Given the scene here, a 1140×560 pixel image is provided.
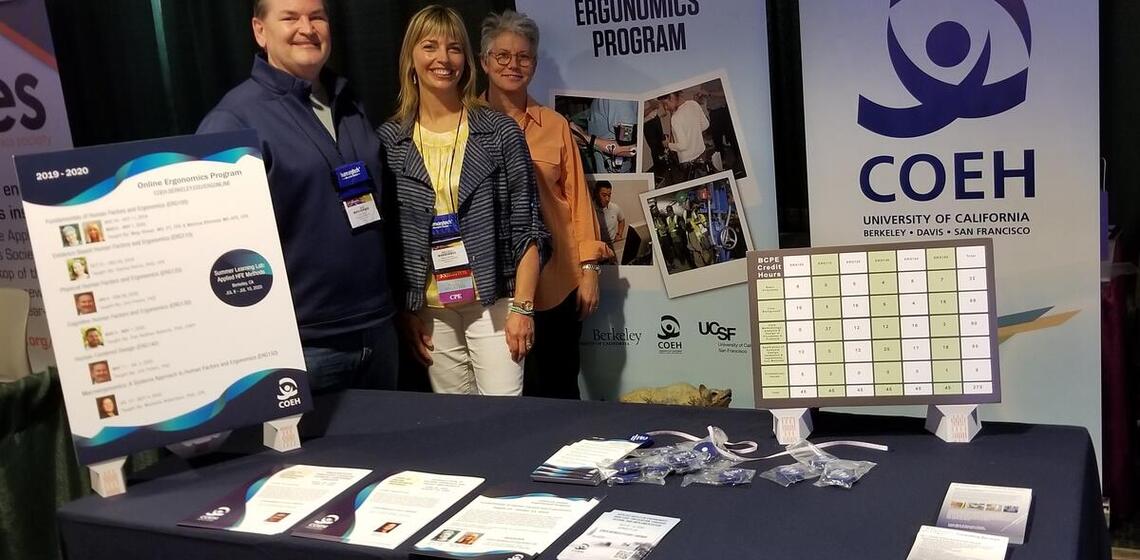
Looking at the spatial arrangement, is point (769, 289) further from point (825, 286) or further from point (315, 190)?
point (315, 190)

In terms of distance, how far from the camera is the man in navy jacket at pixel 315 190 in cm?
221

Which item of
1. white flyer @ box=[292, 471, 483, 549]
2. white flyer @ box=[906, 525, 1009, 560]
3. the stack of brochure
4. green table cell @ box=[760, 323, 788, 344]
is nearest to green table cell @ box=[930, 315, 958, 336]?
green table cell @ box=[760, 323, 788, 344]

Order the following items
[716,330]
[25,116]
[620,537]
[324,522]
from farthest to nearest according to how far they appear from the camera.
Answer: [25,116] < [716,330] < [324,522] < [620,537]

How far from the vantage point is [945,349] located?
5.27 ft

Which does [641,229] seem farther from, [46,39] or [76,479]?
[46,39]

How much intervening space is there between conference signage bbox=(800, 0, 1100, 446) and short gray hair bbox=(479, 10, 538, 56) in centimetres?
82

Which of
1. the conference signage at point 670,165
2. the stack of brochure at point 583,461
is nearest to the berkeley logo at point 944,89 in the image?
the conference signage at point 670,165

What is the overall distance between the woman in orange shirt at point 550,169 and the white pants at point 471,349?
0.36 metres

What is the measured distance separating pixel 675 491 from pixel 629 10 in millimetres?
2012

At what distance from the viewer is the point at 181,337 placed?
1.79 meters

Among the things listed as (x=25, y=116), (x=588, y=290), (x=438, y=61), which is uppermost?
(x=25, y=116)

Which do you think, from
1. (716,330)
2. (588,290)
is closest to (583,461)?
(588,290)

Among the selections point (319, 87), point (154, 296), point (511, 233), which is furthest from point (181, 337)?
point (511, 233)

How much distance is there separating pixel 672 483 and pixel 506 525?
0.93 feet
